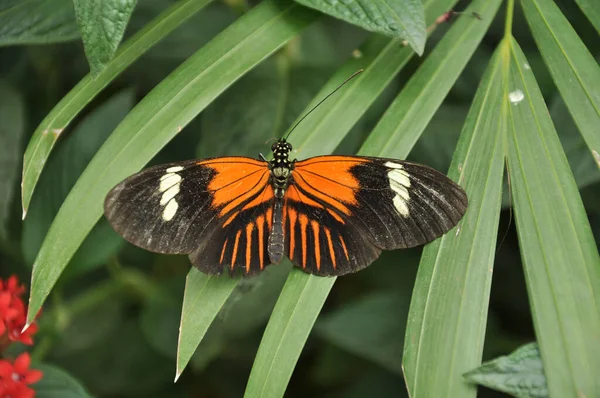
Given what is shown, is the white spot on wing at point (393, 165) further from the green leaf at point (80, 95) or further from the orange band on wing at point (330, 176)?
the green leaf at point (80, 95)

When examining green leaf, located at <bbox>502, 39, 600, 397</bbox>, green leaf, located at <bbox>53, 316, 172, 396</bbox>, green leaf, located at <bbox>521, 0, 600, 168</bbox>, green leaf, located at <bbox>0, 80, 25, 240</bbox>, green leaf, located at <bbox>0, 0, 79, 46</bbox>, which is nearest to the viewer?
green leaf, located at <bbox>502, 39, 600, 397</bbox>

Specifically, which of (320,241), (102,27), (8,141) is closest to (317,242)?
(320,241)

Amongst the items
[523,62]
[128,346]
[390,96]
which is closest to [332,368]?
[128,346]

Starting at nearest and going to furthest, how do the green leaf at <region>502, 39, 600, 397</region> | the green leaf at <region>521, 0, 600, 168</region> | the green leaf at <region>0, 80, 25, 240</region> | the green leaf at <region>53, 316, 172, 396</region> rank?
the green leaf at <region>502, 39, 600, 397</region> < the green leaf at <region>521, 0, 600, 168</region> < the green leaf at <region>0, 80, 25, 240</region> < the green leaf at <region>53, 316, 172, 396</region>

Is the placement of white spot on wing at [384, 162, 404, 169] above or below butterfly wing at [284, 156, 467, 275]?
above

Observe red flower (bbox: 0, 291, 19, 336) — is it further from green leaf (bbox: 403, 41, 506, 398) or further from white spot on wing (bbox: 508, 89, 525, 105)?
white spot on wing (bbox: 508, 89, 525, 105)

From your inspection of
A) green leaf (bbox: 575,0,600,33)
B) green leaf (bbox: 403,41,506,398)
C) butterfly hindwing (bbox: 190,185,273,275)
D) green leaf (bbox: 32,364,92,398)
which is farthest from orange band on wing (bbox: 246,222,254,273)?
green leaf (bbox: 575,0,600,33)

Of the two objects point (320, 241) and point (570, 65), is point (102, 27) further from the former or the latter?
point (570, 65)
